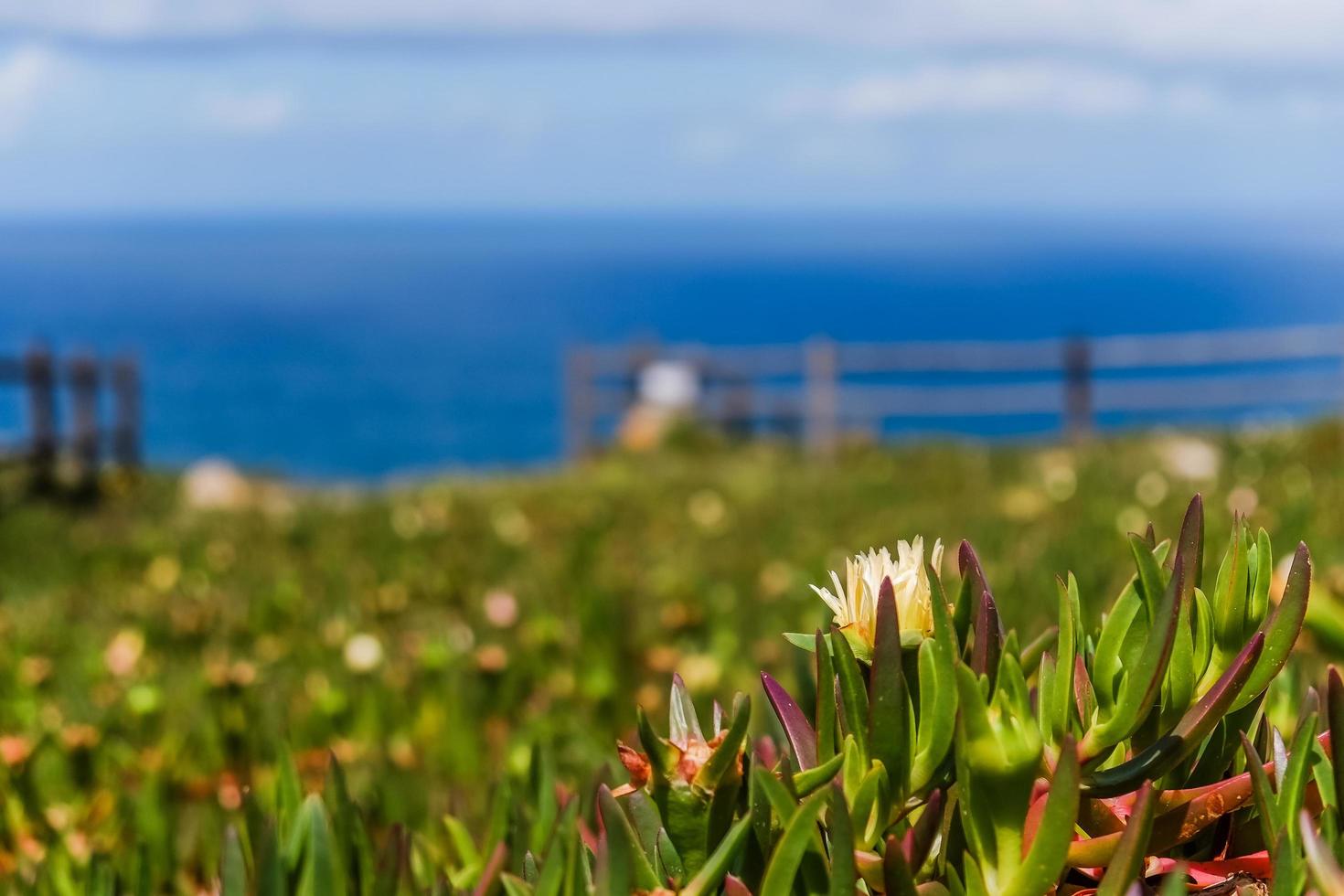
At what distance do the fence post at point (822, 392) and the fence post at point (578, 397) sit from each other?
2.98 metres

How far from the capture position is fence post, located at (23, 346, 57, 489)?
40.9 ft

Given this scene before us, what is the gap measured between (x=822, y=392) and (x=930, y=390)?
339 cm

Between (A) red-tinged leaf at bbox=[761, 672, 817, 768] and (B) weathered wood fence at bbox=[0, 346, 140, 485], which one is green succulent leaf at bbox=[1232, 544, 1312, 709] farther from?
(B) weathered wood fence at bbox=[0, 346, 140, 485]

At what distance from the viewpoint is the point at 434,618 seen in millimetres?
3439

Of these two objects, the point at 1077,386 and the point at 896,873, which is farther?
the point at 1077,386

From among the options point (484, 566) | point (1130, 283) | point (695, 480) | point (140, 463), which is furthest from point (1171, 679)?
point (1130, 283)

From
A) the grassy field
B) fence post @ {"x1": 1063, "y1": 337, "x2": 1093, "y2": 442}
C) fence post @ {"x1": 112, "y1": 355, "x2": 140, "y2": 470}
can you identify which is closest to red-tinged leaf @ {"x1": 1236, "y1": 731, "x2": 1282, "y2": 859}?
the grassy field

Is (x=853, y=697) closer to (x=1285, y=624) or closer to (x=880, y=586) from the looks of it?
(x=880, y=586)

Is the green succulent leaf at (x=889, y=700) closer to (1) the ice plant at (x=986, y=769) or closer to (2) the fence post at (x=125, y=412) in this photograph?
(1) the ice plant at (x=986, y=769)

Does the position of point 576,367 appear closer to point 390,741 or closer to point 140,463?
point 140,463

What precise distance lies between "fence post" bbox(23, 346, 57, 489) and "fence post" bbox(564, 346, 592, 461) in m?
5.46

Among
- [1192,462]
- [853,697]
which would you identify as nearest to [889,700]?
[853,697]

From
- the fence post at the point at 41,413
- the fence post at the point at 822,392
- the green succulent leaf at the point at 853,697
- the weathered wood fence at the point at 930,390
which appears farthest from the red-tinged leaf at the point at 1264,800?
the weathered wood fence at the point at 930,390

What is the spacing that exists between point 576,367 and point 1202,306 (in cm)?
12229
